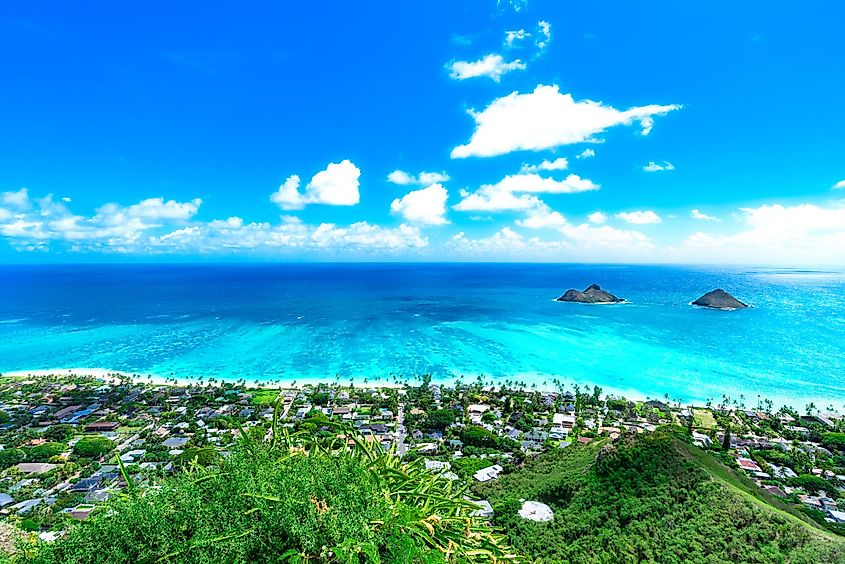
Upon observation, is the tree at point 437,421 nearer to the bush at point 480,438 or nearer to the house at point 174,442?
the bush at point 480,438

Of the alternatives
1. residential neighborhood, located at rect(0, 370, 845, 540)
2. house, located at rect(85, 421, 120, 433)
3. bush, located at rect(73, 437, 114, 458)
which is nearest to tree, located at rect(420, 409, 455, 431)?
residential neighborhood, located at rect(0, 370, 845, 540)

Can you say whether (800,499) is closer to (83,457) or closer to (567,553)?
(567,553)

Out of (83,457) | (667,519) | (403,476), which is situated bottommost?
(83,457)

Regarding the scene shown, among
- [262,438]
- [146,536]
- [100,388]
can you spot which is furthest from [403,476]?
[100,388]

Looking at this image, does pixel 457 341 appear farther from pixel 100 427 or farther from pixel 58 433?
pixel 58 433

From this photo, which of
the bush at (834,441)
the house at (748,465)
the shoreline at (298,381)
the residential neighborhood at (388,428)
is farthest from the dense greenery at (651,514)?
the shoreline at (298,381)
